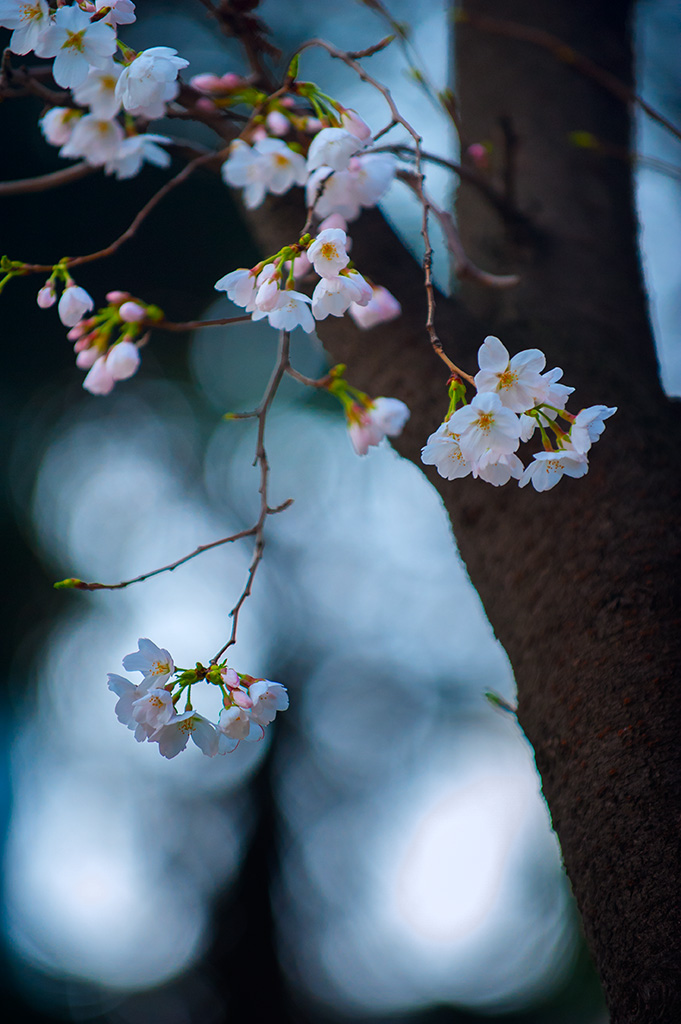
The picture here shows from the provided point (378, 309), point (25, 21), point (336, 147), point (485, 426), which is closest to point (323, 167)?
point (336, 147)

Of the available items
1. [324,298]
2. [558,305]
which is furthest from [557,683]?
[558,305]

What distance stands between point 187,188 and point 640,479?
7.46ft

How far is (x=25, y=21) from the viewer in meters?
0.59

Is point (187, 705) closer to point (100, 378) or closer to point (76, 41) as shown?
point (100, 378)

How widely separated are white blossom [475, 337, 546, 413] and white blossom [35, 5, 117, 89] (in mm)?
425

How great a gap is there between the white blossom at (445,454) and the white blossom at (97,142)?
2.34 ft

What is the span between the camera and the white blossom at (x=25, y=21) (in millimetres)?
570

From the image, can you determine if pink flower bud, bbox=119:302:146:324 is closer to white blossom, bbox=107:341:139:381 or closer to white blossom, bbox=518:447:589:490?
white blossom, bbox=107:341:139:381

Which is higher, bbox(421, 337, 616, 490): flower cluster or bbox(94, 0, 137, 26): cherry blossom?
bbox(94, 0, 137, 26): cherry blossom

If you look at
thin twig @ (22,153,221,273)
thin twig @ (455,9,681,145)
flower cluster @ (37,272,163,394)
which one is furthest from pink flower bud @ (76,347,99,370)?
thin twig @ (455,9,681,145)

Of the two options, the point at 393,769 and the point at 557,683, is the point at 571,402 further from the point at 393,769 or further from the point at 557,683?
the point at 393,769

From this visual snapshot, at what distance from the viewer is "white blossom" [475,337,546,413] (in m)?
0.51

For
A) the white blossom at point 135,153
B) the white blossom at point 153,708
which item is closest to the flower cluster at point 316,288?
the white blossom at point 153,708

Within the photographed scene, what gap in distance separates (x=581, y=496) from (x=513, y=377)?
0.28 meters
